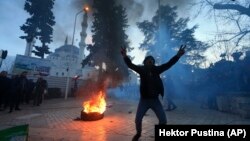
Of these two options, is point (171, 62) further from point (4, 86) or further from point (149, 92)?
point (4, 86)

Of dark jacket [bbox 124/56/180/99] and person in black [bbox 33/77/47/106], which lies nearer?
dark jacket [bbox 124/56/180/99]

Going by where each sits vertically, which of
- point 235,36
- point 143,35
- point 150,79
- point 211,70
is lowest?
point 150,79

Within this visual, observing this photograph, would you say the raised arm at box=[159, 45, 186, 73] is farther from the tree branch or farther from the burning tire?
the tree branch

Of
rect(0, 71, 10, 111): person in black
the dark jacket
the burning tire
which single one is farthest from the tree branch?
rect(0, 71, 10, 111): person in black

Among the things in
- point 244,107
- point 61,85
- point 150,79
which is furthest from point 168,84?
point 61,85

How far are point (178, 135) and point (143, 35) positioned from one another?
39.2m

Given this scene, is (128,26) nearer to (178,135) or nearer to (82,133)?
(82,133)

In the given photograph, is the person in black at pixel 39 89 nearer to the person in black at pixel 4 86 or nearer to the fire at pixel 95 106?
the person in black at pixel 4 86

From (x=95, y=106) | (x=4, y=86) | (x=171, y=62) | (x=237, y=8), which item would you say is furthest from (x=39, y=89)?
(x=237, y=8)

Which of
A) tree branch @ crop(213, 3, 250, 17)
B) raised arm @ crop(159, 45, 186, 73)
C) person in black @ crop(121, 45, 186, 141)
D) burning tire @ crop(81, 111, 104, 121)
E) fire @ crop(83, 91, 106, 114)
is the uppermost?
tree branch @ crop(213, 3, 250, 17)

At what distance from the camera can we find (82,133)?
22.7 feet

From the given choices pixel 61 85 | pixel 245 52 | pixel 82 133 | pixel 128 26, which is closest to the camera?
pixel 82 133

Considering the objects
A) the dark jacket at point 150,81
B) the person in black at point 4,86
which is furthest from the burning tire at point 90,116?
the person in black at point 4,86

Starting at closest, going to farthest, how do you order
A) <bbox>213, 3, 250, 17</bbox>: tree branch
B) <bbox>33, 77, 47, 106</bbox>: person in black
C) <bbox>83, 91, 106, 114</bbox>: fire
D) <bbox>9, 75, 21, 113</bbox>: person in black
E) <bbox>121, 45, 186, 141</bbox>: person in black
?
<bbox>121, 45, 186, 141</bbox>: person in black, <bbox>83, 91, 106, 114</bbox>: fire, <bbox>9, 75, 21, 113</bbox>: person in black, <bbox>213, 3, 250, 17</bbox>: tree branch, <bbox>33, 77, 47, 106</bbox>: person in black
